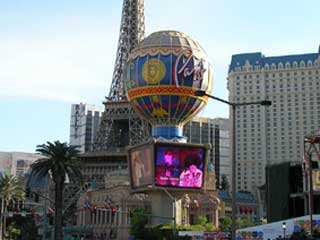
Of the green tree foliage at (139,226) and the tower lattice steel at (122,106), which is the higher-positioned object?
the tower lattice steel at (122,106)

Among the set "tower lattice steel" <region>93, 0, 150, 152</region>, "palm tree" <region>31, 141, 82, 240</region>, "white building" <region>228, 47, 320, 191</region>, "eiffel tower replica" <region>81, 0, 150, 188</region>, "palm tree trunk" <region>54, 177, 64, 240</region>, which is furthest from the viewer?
"white building" <region>228, 47, 320, 191</region>

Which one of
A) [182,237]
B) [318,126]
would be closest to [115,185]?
[182,237]

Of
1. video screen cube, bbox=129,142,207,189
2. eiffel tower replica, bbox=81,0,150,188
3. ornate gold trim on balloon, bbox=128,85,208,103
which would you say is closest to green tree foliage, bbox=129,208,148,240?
video screen cube, bbox=129,142,207,189

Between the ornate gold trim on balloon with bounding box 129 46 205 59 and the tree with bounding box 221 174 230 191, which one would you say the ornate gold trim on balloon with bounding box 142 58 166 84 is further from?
the tree with bounding box 221 174 230 191

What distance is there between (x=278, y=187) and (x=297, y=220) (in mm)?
33661

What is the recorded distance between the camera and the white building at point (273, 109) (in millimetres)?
186250

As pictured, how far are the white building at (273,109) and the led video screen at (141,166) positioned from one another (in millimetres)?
108498

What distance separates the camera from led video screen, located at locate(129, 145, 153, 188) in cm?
7800

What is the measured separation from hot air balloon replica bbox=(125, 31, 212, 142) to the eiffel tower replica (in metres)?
50.9

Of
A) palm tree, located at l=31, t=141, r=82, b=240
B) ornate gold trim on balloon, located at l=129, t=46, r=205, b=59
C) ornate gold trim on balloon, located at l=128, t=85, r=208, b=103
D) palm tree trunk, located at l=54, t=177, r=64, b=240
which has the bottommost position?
palm tree trunk, located at l=54, t=177, r=64, b=240

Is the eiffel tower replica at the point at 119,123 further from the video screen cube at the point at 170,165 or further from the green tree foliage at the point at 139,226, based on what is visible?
the video screen cube at the point at 170,165

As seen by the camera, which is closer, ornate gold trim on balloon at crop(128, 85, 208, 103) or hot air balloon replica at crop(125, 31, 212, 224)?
ornate gold trim on balloon at crop(128, 85, 208, 103)

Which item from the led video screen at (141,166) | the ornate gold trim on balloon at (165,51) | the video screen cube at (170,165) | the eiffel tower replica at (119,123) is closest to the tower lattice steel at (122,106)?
the eiffel tower replica at (119,123)

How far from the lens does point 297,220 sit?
47594mm
